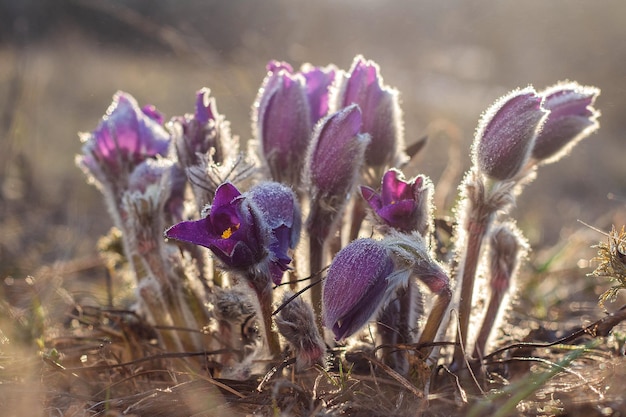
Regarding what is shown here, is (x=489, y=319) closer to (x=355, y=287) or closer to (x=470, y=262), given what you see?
(x=470, y=262)

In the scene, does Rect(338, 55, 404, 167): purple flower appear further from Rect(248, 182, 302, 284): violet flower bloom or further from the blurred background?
the blurred background

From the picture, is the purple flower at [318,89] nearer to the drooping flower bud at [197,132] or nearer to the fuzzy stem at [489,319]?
the drooping flower bud at [197,132]

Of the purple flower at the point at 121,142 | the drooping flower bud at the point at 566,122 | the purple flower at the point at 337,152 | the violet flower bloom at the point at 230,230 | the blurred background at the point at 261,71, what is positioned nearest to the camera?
the violet flower bloom at the point at 230,230

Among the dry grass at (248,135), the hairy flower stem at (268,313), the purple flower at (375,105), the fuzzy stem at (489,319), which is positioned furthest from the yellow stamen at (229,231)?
the fuzzy stem at (489,319)

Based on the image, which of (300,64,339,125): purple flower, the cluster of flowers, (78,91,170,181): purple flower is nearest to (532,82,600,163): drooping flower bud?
the cluster of flowers

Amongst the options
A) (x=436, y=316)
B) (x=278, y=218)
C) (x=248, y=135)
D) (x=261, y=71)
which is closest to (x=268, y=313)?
(x=278, y=218)

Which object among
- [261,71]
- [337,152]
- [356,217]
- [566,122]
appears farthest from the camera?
[261,71]
